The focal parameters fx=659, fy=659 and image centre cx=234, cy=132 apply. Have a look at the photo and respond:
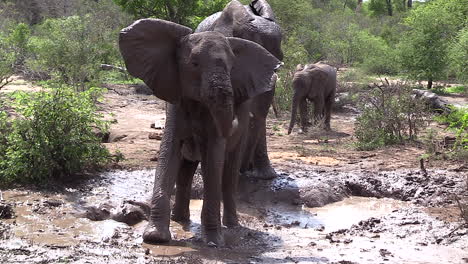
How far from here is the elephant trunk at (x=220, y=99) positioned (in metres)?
5.14

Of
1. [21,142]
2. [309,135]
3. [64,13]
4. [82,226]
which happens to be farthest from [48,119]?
[64,13]

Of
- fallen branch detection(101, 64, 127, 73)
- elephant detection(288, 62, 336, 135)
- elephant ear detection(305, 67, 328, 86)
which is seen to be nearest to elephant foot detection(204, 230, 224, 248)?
elephant detection(288, 62, 336, 135)

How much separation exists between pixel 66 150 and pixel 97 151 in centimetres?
54

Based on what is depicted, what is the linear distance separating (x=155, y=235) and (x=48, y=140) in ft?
9.92

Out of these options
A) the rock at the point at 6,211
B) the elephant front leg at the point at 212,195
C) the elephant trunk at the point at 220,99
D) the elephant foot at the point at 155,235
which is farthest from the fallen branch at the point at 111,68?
the elephant trunk at the point at 220,99

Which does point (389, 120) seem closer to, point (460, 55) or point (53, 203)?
point (53, 203)

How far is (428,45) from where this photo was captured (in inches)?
870

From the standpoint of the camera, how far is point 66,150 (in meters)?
8.01

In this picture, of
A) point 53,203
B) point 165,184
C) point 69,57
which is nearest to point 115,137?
point 53,203

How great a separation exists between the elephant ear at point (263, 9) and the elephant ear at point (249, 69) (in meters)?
2.36

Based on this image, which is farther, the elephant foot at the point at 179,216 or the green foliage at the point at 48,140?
the green foliage at the point at 48,140

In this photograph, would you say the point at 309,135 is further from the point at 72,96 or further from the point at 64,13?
the point at 64,13

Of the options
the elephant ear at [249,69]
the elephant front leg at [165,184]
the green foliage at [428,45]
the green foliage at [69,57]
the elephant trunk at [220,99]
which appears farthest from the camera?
the green foliage at [428,45]

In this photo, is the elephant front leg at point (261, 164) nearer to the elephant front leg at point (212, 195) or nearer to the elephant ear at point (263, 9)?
the elephant ear at point (263, 9)
